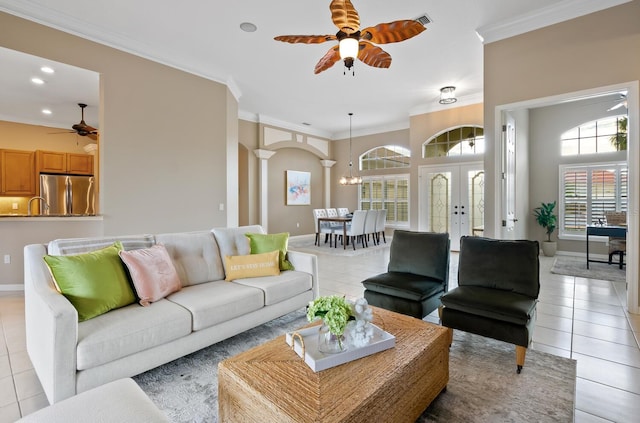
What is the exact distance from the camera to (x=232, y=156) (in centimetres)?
554

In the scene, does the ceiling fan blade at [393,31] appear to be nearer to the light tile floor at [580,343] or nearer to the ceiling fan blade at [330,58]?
the ceiling fan blade at [330,58]

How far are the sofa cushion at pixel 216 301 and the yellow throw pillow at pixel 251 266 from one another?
0.16 metres

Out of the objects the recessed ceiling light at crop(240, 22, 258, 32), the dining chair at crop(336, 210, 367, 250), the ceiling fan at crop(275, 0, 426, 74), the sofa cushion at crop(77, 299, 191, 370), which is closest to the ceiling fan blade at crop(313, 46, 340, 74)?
the ceiling fan at crop(275, 0, 426, 74)

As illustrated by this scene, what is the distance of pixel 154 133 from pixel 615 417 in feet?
17.4

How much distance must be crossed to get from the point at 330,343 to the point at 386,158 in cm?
825

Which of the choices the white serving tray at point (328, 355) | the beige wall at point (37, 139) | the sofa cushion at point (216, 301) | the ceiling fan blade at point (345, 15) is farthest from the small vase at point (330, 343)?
the beige wall at point (37, 139)

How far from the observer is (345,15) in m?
2.41

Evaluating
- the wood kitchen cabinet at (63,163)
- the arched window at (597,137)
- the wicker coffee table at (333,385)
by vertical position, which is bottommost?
the wicker coffee table at (333,385)

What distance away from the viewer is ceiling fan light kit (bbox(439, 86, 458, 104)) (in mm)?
5973

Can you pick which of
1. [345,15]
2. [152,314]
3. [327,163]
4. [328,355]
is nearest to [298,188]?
[327,163]

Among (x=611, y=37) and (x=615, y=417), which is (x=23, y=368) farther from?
(x=611, y=37)

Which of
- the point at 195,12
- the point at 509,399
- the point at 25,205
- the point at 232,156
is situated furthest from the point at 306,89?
the point at 25,205

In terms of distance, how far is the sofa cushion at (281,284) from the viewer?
2686 mm

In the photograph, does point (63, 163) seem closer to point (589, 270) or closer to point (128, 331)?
point (128, 331)
